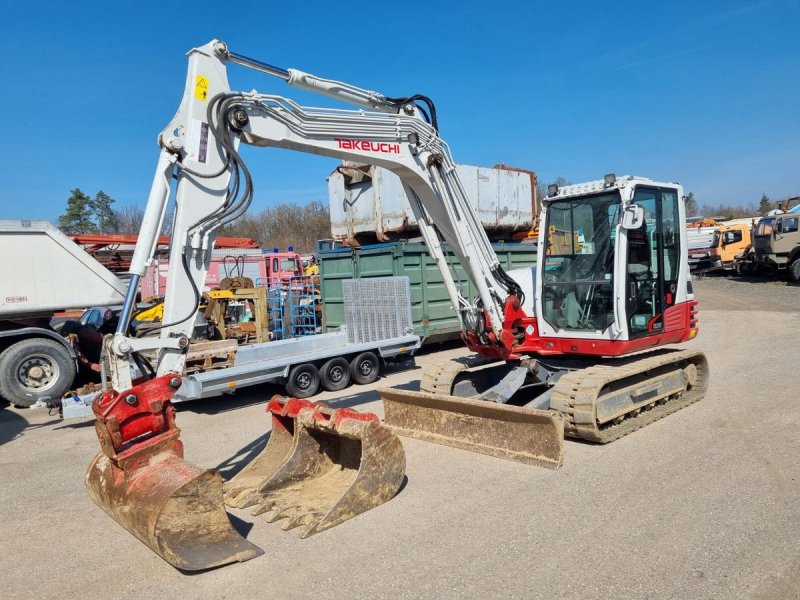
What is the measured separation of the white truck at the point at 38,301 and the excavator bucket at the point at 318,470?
580 centimetres

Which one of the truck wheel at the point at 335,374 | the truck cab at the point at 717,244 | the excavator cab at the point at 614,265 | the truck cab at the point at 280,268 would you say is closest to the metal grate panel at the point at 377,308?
the truck wheel at the point at 335,374

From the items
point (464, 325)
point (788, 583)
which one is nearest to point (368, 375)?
point (464, 325)

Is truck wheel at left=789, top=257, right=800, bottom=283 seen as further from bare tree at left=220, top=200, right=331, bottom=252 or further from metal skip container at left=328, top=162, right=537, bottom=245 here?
bare tree at left=220, top=200, right=331, bottom=252

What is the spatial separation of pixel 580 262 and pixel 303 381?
454cm

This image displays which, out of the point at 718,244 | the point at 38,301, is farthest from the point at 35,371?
the point at 718,244

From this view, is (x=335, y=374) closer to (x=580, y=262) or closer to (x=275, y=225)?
(x=580, y=262)

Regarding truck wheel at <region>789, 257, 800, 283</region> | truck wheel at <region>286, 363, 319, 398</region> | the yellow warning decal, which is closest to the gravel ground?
truck wheel at <region>286, 363, 319, 398</region>

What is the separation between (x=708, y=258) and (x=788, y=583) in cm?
2843

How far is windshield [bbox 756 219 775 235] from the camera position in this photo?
22766mm

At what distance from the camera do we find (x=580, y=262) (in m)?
6.72

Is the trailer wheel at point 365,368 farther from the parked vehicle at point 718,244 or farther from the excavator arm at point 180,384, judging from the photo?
the parked vehicle at point 718,244

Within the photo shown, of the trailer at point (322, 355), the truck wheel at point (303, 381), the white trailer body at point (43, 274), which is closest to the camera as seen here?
the trailer at point (322, 355)

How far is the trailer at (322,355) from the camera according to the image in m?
8.16

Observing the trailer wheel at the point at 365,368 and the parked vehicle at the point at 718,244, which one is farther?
the parked vehicle at the point at 718,244
